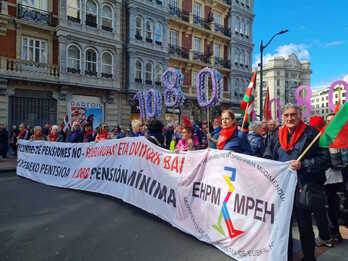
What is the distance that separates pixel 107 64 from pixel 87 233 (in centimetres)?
1749

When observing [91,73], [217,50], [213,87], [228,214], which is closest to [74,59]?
[91,73]

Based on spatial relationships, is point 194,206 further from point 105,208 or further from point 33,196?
point 33,196

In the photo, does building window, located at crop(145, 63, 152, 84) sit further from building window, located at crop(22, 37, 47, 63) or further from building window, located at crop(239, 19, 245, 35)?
building window, located at crop(239, 19, 245, 35)

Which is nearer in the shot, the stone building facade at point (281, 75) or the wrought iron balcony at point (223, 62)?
the wrought iron balcony at point (223, 62)

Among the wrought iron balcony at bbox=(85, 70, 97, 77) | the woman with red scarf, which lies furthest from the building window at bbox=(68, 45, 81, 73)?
the woman with red scarf

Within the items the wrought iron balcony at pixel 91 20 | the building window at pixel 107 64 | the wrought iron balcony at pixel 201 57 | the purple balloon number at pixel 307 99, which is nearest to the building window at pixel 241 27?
the wrought iron balcony at pixel 201 57

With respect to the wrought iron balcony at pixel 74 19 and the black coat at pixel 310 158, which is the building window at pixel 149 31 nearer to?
the wrought iron balcony at pixel 74 19

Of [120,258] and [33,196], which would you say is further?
[33,196]

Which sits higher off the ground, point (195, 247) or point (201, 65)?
point (201, 65)

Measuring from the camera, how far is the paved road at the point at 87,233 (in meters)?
3.19

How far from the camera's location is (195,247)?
133 inches

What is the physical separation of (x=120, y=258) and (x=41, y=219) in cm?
→ 204

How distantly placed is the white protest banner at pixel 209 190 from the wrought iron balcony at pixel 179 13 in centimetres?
2143

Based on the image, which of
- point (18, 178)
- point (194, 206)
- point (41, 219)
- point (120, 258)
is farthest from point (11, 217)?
point (18, 178)
